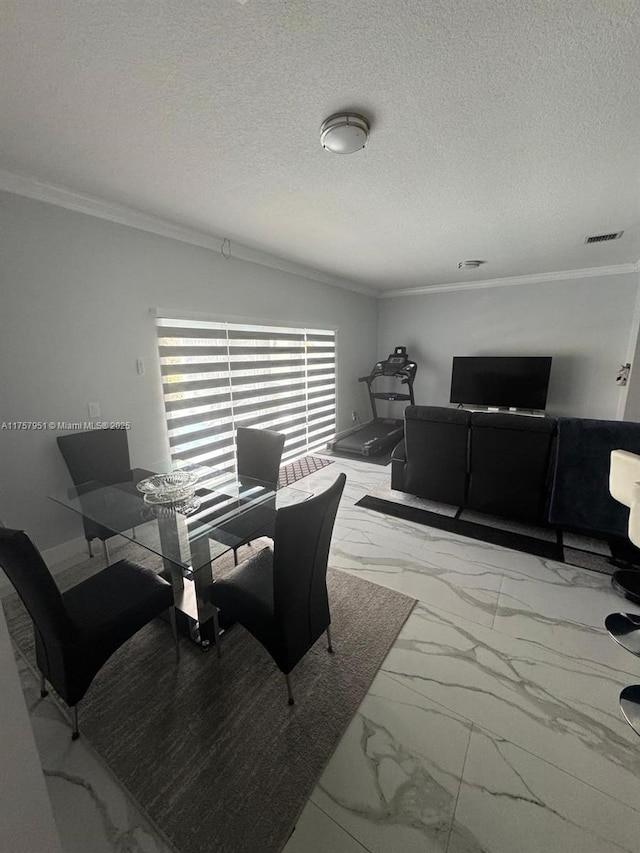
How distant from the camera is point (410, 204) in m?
2.42

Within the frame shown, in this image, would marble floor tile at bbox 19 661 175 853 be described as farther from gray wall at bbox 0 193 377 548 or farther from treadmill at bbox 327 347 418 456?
treadmill at bbox 327 347 418 456

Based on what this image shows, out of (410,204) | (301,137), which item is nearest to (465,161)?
(410,204)

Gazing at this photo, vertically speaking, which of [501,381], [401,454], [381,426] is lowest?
[381,426]

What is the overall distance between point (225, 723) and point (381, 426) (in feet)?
15.3

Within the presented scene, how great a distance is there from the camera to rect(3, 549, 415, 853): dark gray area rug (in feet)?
3.59

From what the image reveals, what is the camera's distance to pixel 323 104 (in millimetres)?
1422

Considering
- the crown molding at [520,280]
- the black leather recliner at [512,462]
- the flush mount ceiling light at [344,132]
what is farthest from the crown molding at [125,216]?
the black leather recliner at [512,462]

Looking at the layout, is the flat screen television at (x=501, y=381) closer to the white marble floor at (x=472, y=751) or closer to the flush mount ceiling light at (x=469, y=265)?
the flush mount ceiling light at (x=469, y=265)

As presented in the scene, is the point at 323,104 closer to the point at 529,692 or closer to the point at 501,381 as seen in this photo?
the point at 529,692

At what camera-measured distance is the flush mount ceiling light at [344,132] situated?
1.50 meters

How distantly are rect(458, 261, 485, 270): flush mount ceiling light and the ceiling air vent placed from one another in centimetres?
106

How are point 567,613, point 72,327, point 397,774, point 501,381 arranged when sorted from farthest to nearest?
point 501,381
point 72,327
point 567,613
point 397,774

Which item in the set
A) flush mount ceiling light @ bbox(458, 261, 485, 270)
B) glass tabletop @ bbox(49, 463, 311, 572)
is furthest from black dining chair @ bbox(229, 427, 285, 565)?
flush mount ceiling light @ bbox(458, 261, 485, 270)

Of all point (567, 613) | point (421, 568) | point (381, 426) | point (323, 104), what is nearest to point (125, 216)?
point (323, 104)
